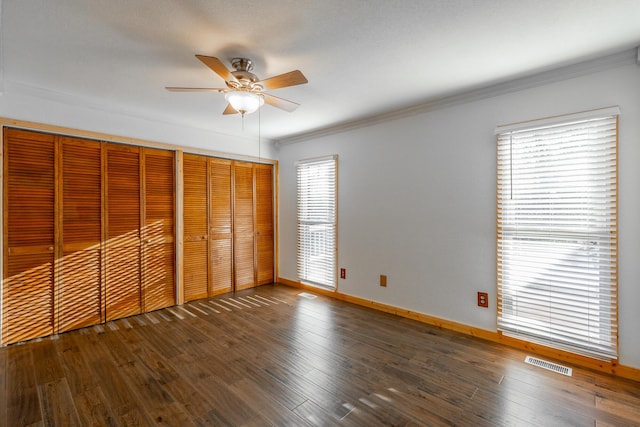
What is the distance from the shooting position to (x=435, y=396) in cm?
192

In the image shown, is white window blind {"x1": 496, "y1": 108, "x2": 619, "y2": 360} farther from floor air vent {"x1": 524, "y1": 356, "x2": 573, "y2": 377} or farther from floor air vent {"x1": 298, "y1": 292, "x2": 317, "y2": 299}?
floor air vent {"x1": 298, "y1": 292, "x2": 317, "y2": 299}

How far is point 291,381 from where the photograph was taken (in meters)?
2.10

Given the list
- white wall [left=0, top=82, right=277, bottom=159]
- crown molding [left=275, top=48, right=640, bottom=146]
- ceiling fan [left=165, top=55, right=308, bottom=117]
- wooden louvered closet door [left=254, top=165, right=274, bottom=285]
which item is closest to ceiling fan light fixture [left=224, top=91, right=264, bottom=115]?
ceiling fan [left=165, top=55, right=308, bottom=117]

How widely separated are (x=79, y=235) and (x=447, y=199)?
3.81 meters

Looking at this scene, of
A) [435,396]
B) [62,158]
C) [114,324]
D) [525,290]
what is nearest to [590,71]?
[525,290]

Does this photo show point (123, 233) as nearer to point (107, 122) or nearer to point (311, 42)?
point (107, 122)

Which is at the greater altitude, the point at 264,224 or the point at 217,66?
the point at 217,66

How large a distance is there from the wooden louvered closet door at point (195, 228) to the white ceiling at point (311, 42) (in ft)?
3.84

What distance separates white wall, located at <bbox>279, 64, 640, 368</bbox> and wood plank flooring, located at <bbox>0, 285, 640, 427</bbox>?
18.2 inches

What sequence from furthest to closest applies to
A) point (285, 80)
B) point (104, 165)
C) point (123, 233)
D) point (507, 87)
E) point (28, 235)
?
1. point (123, 233)
2. point (104, 165)
3. point (28, 235)
4. point (507, 87)
5. point (285, 80)

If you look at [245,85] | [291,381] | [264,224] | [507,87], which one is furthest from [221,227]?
[507,87]

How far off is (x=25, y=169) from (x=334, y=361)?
330cm

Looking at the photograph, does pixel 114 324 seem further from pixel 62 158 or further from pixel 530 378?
pixel 530 378

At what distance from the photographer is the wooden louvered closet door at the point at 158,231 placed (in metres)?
3.50
